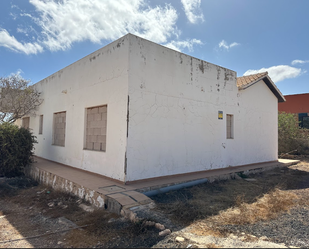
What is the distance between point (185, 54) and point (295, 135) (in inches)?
482

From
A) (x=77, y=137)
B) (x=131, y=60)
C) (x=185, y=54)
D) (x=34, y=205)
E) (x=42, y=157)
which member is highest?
(x=185, y=54)

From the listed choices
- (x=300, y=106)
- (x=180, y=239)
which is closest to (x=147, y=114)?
(x=180, y=239)

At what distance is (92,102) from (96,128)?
903mm

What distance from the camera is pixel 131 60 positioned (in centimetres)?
639

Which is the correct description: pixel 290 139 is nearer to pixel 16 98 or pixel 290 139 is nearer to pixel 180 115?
pixel 180 115

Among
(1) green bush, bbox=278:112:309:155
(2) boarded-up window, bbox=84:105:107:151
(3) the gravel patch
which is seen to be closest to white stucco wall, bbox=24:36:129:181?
(2) boarded-up window, bbox=84:105:107:151

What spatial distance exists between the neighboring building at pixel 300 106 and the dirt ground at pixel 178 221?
15217 millimetres

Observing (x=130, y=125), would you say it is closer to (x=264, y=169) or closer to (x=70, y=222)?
(x=70, y=222)

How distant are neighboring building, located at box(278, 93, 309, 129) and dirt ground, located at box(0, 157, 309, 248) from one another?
49.9ft

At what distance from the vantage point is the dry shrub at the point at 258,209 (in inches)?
174

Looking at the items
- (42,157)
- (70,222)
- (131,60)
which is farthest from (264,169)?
(42,157)

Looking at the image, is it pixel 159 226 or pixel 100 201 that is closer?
pixel 159 226

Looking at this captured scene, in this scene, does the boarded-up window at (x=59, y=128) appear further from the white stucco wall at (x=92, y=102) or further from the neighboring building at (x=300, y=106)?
the neighboring building at (x=300, y=106)

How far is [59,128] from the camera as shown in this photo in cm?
978
